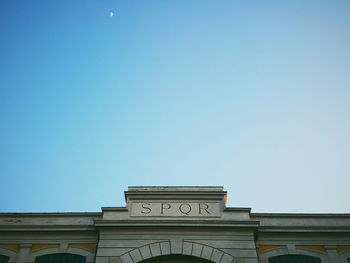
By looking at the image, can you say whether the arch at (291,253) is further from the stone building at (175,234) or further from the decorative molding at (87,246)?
the decorative molding at (87,246)

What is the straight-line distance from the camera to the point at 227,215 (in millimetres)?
17969

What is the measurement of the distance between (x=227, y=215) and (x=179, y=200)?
8.58 feet

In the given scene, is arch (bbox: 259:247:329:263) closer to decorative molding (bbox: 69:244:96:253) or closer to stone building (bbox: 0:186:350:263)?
stone building (bbox: 0:186:350:263)

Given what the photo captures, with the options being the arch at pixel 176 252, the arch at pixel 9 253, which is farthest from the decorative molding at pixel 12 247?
the arch at pixel 176 252

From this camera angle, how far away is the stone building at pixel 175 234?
16781 millimetres

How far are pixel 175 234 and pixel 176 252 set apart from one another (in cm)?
92

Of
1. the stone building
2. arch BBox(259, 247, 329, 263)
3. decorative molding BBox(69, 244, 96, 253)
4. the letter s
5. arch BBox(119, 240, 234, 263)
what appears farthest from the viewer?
the letter s

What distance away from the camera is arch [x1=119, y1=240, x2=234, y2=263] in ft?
53.8

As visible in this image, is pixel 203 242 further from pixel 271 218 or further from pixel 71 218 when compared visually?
pixel 71 218

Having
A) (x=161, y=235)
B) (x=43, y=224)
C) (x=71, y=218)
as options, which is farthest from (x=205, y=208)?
(x=43, y=224)

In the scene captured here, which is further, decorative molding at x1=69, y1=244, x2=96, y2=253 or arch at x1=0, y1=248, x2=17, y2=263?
decorative molding at x1=69, y1=244, x2=96, y2=253

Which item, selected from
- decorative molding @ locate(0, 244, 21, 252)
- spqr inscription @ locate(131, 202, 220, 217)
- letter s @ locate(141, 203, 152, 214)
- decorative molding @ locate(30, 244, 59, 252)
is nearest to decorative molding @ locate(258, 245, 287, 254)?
spqr inscription @ locate(131, 202, 220, 217)

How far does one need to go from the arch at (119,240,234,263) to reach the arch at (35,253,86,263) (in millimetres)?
2350

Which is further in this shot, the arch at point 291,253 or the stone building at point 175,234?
the arch at point 291,253
